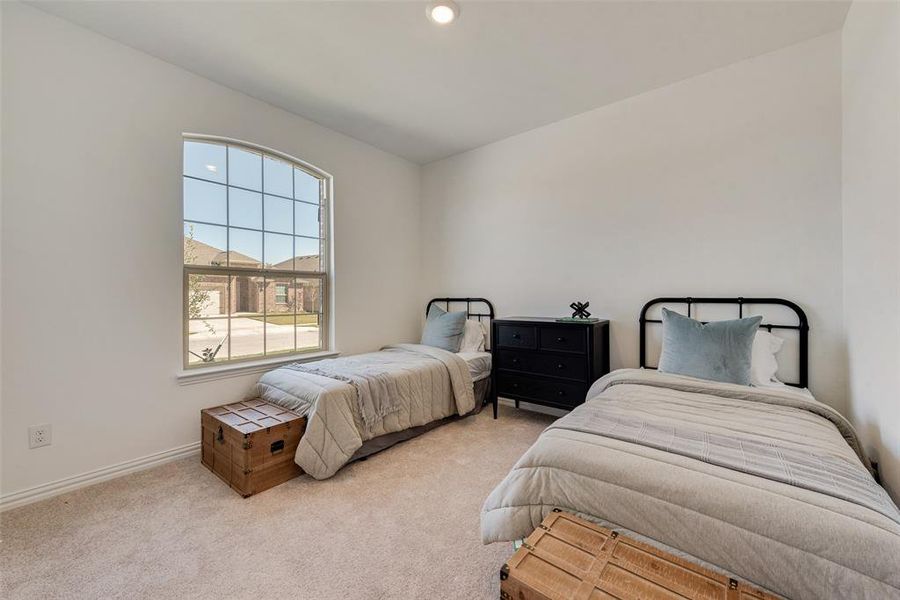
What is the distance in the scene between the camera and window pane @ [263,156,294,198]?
9.90 feet

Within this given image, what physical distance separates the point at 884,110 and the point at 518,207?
7.49 ft

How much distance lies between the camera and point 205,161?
2.65 m

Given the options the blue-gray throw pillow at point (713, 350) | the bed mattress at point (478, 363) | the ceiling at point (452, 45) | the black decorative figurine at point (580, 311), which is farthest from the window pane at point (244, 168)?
the blue-gray throw pillow at point (713, 350)

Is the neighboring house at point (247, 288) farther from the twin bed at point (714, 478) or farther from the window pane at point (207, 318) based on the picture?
the twin bed at point (714, 478)

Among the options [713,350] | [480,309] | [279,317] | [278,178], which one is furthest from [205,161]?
[713,350]

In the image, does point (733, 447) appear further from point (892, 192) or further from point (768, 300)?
point (768, 300)

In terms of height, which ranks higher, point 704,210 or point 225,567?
point 704,210

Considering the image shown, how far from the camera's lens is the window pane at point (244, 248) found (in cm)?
279

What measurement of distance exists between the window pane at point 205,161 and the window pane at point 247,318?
778 millimetres

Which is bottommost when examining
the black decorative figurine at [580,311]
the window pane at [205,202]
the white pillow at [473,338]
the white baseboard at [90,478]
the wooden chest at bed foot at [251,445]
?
the white baseboard at [90,478]

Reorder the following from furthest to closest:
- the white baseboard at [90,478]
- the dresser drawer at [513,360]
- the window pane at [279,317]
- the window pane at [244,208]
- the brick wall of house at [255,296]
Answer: the window pane at [279,317] < the dresser drawer at [513,360] < the window pane at [244,208] < the brick wall of house at [255,296] < the white baseboard at [90,478]


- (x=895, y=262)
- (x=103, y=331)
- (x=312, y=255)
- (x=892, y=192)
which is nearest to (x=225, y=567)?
(x=103, y=331)

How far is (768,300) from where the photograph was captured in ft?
7.56

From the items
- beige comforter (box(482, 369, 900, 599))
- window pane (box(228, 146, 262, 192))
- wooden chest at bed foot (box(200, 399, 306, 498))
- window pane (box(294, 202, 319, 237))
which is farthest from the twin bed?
window pane (box(228, 146, 262, 192))
